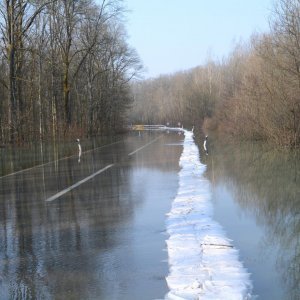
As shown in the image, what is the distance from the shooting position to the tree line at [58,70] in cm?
3162

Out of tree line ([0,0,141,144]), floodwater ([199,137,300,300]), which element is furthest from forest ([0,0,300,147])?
floodwater ([199,137,300,300])

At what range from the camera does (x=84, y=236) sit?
326 inches

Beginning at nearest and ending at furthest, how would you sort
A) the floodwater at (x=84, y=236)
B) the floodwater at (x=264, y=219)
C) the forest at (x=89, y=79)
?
1. the floodwater at (x=84, y=236)
2. the floodwater at (x=264, y=219)
3. the forest at (x=89, y=79)

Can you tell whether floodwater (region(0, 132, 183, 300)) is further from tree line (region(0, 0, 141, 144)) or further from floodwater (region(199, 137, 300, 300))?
tree line (region(0, 0, 141, 144))

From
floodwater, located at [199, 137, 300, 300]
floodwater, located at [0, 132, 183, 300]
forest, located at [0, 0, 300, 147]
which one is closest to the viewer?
floodwater, located at [0, 132, 183, 300]

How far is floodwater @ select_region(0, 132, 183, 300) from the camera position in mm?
5730

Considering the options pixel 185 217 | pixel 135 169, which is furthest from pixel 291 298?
pixel 135 169

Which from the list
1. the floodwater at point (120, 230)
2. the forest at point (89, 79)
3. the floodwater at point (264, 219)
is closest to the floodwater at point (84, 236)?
the floodwater at point (120, 230)

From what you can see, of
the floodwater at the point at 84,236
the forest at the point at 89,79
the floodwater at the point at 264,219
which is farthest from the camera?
the forest at the point at 89,79

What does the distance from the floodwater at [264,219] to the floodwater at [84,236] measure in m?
1.21

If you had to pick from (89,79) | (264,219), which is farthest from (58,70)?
(264,219)

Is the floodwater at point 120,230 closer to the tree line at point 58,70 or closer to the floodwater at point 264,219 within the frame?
the floodwater at point 264,219

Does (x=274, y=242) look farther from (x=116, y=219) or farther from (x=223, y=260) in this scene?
(x=116, y=219)

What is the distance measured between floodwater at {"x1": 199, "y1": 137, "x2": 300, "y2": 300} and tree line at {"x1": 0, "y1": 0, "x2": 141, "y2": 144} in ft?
57.7
